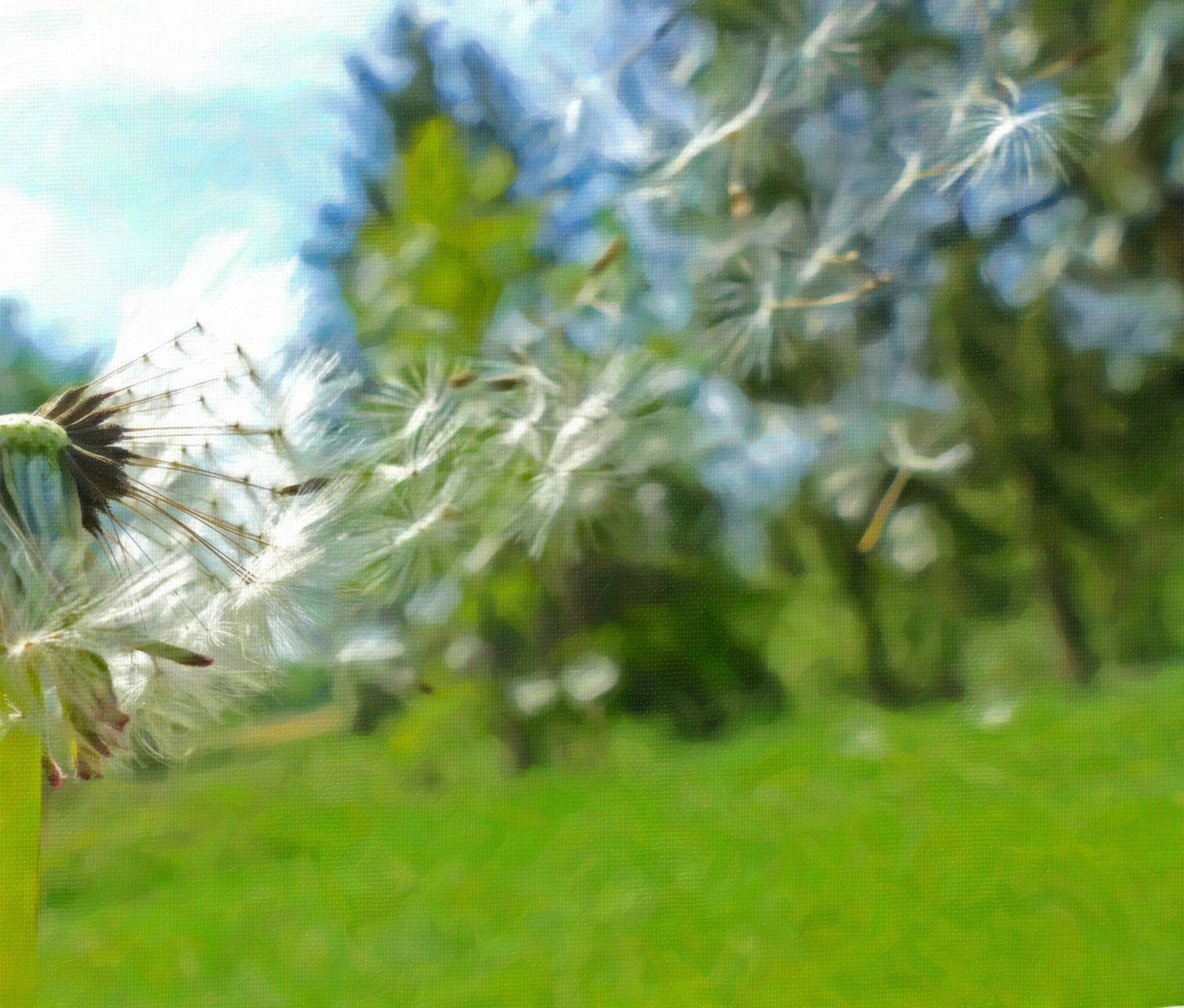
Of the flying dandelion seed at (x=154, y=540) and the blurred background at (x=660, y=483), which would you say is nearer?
the flying dandelion seed at (x=154, y=540)

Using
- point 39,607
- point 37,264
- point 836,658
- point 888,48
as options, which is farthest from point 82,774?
point 888,48

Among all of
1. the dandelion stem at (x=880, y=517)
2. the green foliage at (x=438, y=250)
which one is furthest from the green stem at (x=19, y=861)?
the dandelion stem at (x=880, y=517)

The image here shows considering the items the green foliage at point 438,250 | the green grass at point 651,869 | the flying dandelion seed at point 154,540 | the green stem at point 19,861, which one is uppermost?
the green foliage at point 438,250

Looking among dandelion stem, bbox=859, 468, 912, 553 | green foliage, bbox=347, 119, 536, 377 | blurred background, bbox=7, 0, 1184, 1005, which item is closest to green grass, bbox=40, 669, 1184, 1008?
blurred background, bbox=7, 0, 1184, 1005

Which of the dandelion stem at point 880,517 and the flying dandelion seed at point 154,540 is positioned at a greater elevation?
the flying dandelion seed at point 154,540

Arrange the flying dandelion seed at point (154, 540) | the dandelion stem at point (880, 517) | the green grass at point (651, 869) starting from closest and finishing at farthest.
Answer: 1. the flying dandelion seed at point (154, 540)
2. the green grass at point (651, 869)
3. the dandelion stem at point (880, 517)

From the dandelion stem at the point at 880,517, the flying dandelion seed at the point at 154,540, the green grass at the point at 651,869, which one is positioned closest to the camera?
the flying dandelion seed at the point at 154,540

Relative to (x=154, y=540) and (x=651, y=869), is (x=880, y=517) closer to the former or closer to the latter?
(x=651, y=869)

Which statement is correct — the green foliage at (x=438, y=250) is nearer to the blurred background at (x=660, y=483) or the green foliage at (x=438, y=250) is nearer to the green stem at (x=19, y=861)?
the blurred background at (x=660, y=483)
